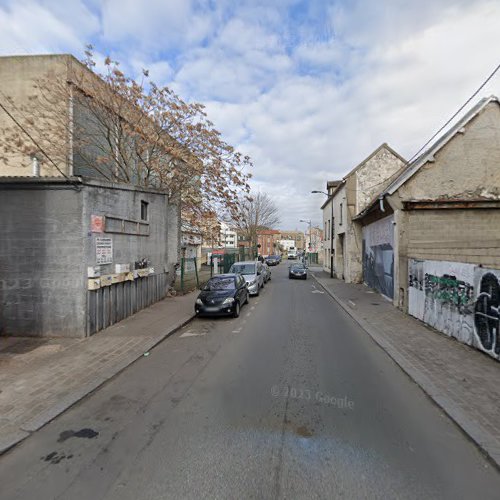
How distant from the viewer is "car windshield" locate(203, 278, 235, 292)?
1098 cm

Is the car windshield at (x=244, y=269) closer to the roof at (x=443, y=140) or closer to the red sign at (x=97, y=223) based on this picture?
the roof at (x=443, y=140)

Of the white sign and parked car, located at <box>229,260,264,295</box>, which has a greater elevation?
the white sign

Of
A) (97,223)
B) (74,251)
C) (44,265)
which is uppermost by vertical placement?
(97,223)

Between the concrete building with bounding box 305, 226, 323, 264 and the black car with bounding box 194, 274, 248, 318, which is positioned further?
the concrete building with bounding box 305, 226, 323, 264

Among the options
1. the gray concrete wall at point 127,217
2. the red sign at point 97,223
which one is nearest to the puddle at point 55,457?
the gray concrete wall at point 127,217

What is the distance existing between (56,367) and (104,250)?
348 centimetres

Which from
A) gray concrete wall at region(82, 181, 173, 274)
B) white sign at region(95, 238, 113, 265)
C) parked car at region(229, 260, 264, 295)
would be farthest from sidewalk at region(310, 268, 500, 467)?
gray concrete wall at region(82, 181, 173, 274)

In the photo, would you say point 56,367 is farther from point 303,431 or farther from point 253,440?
point 303,431

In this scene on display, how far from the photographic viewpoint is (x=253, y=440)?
11.3 feet

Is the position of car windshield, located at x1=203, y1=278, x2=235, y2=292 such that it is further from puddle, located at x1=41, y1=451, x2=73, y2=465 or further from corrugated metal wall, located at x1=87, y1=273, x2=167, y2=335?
puddle, located at x1=41, y1=451, x2=73, y2=465

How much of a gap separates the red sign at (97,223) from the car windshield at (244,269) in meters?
9.04

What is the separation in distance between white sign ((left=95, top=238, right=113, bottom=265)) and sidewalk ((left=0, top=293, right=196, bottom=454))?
1.90m

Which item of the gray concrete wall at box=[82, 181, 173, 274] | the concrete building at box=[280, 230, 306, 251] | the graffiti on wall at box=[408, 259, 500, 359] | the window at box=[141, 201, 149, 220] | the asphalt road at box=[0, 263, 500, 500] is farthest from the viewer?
the concrete building at box=[280, 230, 306, 251]

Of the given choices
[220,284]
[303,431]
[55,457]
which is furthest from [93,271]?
[303,431]
